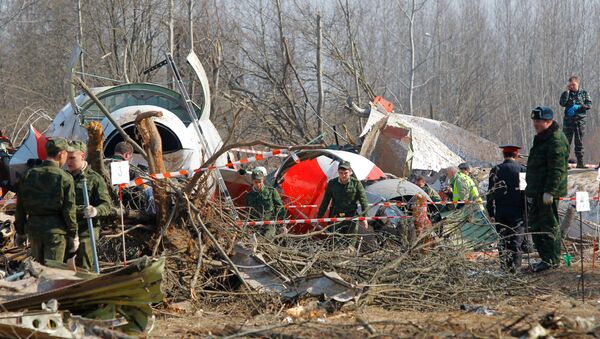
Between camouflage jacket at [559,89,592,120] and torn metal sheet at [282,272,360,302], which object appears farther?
camouflage jacket at [559,89,592,120]

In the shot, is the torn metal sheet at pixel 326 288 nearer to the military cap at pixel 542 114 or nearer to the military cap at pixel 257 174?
the military cap at pixel 542 114

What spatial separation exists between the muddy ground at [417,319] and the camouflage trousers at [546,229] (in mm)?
198

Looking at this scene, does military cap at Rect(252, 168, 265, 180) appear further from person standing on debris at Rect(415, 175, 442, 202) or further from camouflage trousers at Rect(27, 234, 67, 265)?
camouflage trousers at Rect(27, 234, 67, 265)

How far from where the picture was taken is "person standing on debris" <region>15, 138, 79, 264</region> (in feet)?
24.8

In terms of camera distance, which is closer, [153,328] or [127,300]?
[127,300]

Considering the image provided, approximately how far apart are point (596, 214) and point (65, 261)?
9.25m

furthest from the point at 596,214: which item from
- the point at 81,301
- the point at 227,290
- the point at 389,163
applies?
the point at 81,301

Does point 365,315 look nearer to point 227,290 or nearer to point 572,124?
point 227,290

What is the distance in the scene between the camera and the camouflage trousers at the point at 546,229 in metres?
9.75

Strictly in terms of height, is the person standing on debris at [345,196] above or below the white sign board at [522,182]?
below

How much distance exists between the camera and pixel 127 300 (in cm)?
623

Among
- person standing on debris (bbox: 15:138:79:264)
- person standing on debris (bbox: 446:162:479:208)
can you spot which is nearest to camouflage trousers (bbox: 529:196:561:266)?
person standing on debris (bbox: 446:162:479:208)

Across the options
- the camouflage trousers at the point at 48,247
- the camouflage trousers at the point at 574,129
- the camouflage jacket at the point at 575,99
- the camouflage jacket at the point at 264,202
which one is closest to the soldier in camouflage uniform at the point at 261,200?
the camouflage jacket at the point at 264,202

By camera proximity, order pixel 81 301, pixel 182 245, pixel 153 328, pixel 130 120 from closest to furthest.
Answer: pixel 81 301 < pixel 153 328 < pixel 182 245 < pixel 130 120
